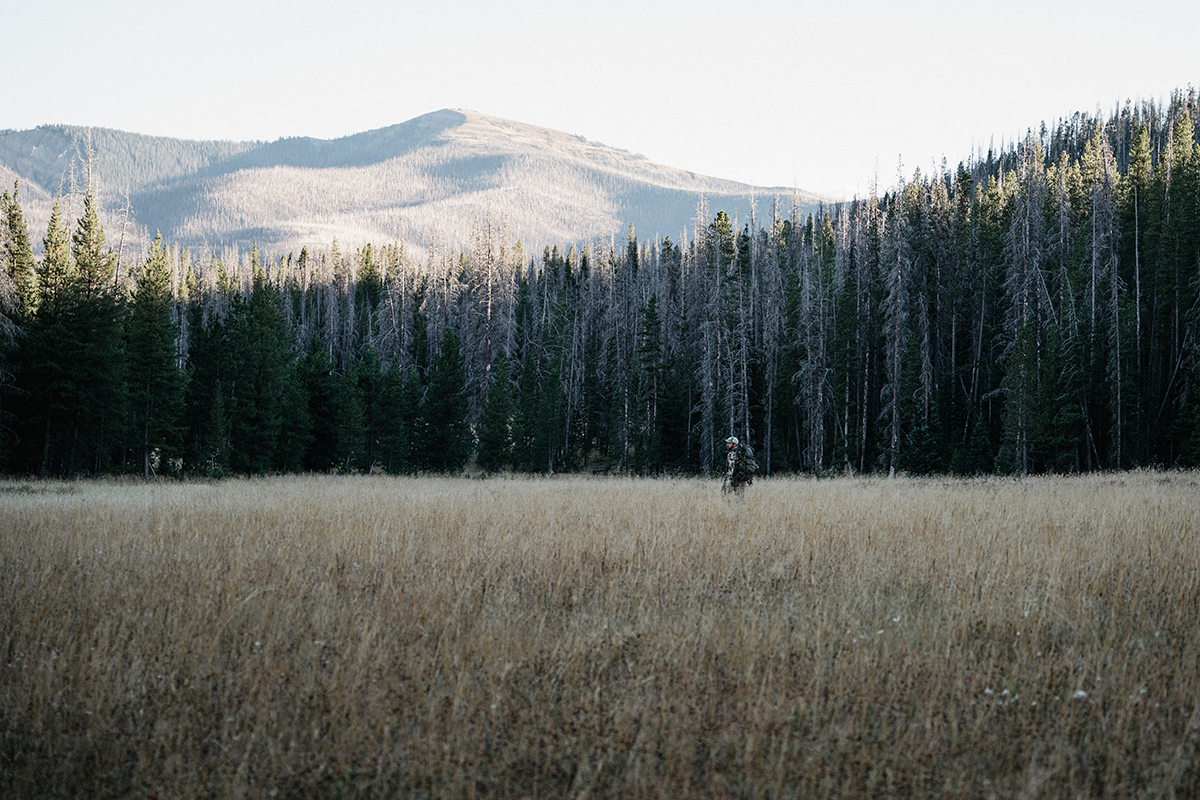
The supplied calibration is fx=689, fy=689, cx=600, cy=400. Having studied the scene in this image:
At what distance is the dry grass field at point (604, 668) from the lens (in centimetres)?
338

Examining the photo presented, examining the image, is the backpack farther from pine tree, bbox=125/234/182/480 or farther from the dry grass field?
pine tree, bbox=125/234/182/480

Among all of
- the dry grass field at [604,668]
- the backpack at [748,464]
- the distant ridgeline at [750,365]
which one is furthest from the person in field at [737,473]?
the distant ridgeline at [750,365]

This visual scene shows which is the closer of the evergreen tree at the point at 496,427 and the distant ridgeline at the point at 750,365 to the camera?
the distant ridgeline at the point at 750,365

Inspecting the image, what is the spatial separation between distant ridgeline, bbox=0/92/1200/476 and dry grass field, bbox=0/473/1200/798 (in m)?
26.0

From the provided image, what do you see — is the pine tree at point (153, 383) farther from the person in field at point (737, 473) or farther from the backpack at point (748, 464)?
the backpack at point (748, 464)

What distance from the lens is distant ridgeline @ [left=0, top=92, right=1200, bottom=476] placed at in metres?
33.4

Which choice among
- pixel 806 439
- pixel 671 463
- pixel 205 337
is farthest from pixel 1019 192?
pixel 205 337

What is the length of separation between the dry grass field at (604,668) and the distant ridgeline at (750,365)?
26.0 meters

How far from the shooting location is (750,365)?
50188mm

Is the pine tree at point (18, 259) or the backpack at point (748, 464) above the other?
the pine tree at point (18, 259)

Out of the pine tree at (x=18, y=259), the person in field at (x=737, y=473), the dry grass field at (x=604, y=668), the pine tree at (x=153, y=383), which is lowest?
the dry grass field at (x=604, y=668)

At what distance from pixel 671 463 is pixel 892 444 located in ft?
49.4

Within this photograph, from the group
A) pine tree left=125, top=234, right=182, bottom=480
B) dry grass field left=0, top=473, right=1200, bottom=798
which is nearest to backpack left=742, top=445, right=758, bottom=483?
dry grass field left=0, top=473, right=1200, bottom=798

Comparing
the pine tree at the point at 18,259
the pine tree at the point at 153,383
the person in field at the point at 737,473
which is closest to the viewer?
the person in field at the point at 737,473
